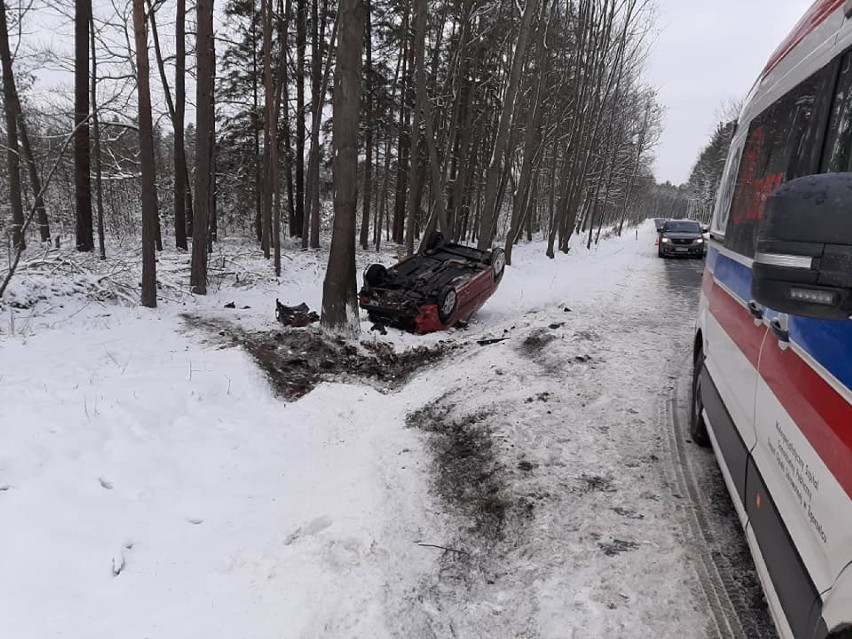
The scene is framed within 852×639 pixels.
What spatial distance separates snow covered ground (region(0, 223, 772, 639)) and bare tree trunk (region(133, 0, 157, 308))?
3.61 metres

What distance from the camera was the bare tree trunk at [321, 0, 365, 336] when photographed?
795 cm

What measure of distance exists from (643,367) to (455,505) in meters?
3.83

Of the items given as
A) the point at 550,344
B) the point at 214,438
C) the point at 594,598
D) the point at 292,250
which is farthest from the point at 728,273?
the point at 292,250

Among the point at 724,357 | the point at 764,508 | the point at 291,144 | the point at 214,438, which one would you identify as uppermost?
the point at 291,144

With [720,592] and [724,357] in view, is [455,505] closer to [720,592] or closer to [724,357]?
[720,592]

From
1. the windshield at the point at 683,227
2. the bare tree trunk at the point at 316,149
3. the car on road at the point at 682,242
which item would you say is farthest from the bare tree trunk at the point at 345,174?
the windshield at the point at 683,227

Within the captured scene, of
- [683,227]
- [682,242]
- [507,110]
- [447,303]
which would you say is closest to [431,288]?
[447,303]

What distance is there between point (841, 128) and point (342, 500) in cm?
348

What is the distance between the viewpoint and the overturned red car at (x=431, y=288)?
8898 mm

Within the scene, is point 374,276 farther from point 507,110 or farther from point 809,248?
point 809,248

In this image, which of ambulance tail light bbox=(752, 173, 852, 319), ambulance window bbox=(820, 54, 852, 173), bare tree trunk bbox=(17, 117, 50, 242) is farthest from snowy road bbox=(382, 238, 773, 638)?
bare tree trunk bbox=(17, 117, 50, 242)

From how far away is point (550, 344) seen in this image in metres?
7.09

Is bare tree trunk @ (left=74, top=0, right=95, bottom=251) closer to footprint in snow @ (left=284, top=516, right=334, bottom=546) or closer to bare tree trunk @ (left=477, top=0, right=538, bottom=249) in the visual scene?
bare tree trunk @ (left=477, top=0, right=538, bottom=249)

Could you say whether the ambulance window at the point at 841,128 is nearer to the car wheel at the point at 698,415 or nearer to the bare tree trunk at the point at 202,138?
the car wheel at the point at 698,415
